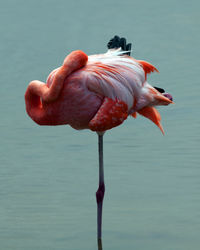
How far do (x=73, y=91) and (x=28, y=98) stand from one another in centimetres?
36

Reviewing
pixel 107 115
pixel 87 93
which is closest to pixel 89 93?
pixel 87 93

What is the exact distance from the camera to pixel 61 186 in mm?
5840

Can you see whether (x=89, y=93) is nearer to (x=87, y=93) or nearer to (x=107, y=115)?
(x=87, y=93)

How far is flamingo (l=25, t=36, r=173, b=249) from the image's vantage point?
434 centimetres

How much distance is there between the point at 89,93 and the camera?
4.37 m

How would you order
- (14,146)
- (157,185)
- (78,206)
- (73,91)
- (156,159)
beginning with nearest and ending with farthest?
(73,91), (78,206), (157,185), (156,159), (14,146)

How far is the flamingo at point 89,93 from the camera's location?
171 inches

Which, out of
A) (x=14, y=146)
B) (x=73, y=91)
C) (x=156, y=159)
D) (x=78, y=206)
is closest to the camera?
(x=73, y=91)

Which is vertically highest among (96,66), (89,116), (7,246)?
(96,66)

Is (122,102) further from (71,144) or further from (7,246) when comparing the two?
A: (71,144)

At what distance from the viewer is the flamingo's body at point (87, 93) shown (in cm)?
434

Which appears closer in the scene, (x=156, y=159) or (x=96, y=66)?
(x=96, y=66)

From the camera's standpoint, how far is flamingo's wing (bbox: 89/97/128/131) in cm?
439

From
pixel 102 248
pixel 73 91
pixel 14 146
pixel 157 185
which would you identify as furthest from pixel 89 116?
pixel 14 146
